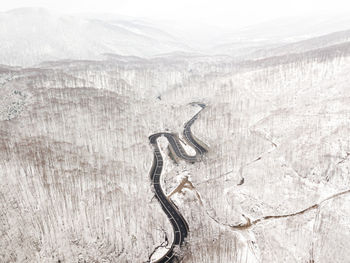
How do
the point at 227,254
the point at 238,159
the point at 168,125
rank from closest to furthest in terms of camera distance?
the point at 227,254 → the point at 238,159 → the point at 168,125

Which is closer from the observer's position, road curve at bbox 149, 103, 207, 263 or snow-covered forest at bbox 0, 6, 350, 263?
snow-covered forest at bbox 0, 6, 350, 263

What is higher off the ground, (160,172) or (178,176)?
(160,172)

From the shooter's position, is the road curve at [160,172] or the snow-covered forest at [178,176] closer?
the snow-covered forest at [178,176]

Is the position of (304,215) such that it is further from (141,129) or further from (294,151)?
(141,129)

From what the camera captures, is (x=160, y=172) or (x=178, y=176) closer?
(x=178, y=176)

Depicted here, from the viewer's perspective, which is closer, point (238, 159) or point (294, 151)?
point (294, 151)

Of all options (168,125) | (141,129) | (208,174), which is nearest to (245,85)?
(168,125)

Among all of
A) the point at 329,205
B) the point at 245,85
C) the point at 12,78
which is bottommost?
the point at 329,205

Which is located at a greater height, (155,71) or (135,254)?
(155,71)
